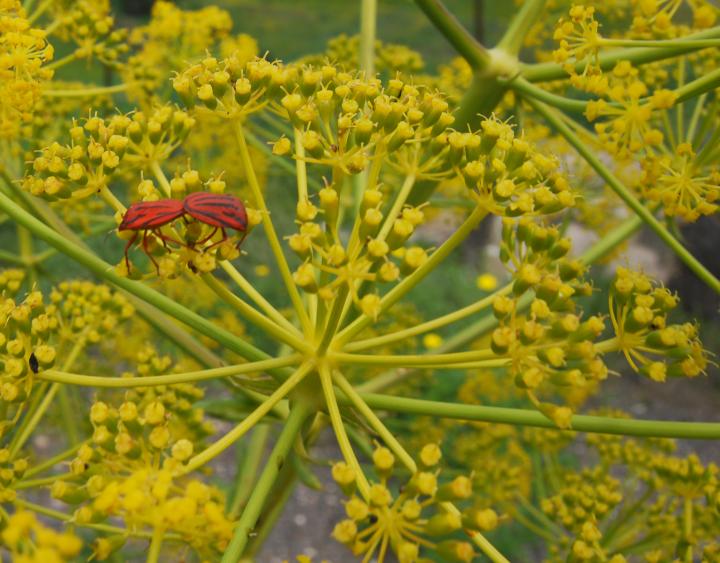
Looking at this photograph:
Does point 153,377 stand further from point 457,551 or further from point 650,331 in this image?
point 650,331

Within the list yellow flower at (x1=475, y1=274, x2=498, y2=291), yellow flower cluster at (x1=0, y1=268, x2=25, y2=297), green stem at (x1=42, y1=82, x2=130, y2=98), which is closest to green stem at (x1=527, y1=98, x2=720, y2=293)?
green stem at (x1=42, y1=82, x2=130, y2=98)

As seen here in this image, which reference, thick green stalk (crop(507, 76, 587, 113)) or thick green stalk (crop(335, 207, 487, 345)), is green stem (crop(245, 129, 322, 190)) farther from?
thick green stalk (crop(335, 207, 487, 345))

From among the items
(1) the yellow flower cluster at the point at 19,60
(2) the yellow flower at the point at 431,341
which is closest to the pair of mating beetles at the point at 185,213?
(1) the yellow flower cluster at the point at 19,60

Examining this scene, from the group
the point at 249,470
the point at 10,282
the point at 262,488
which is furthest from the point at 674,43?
the point at 10,282

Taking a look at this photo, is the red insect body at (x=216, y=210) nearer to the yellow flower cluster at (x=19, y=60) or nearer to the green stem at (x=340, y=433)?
the green stem at (x=340, y=433)

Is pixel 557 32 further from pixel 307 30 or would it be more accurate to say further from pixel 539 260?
pixel 307 30
